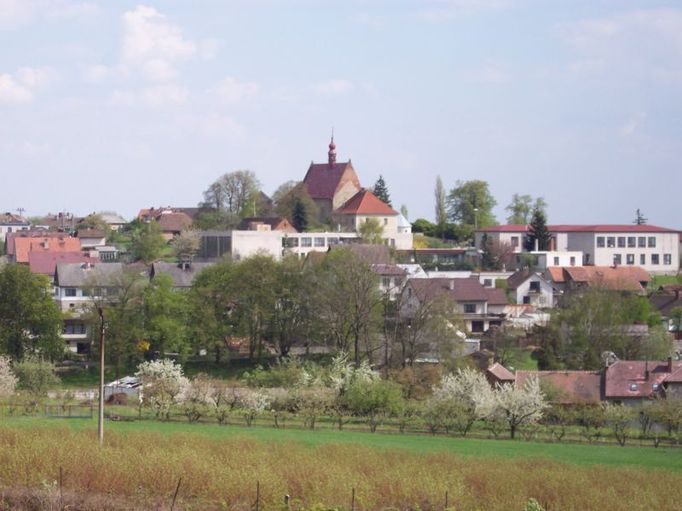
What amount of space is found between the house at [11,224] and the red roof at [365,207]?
4562 centimetres

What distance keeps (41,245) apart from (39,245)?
0.59 feet

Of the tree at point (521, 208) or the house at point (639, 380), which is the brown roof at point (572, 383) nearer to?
the house at point (639, 380)

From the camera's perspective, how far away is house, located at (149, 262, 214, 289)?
3036 inches

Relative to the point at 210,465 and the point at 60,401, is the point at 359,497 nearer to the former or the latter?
the point at 210,465

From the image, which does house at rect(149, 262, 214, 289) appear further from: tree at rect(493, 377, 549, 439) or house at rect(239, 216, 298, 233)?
tree at rect(493, 377, 549, 439)

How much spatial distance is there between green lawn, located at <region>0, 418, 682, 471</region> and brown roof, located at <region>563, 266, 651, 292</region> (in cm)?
4215

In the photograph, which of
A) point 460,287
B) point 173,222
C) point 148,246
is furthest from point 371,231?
point 460,287

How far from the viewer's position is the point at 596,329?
191ft

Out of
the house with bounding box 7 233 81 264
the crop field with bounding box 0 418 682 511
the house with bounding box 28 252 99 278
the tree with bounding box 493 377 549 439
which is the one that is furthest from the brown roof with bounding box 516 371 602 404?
the house with bounding box 7 233 81 264

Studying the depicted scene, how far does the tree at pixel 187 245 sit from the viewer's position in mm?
93938

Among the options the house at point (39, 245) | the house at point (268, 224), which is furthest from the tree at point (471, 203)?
the house at point (39, 245)

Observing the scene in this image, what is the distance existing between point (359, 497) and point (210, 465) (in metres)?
4.07

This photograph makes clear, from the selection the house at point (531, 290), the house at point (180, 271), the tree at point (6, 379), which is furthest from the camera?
the house at point (531, 290)

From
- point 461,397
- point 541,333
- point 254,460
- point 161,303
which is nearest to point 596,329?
point 541,333
